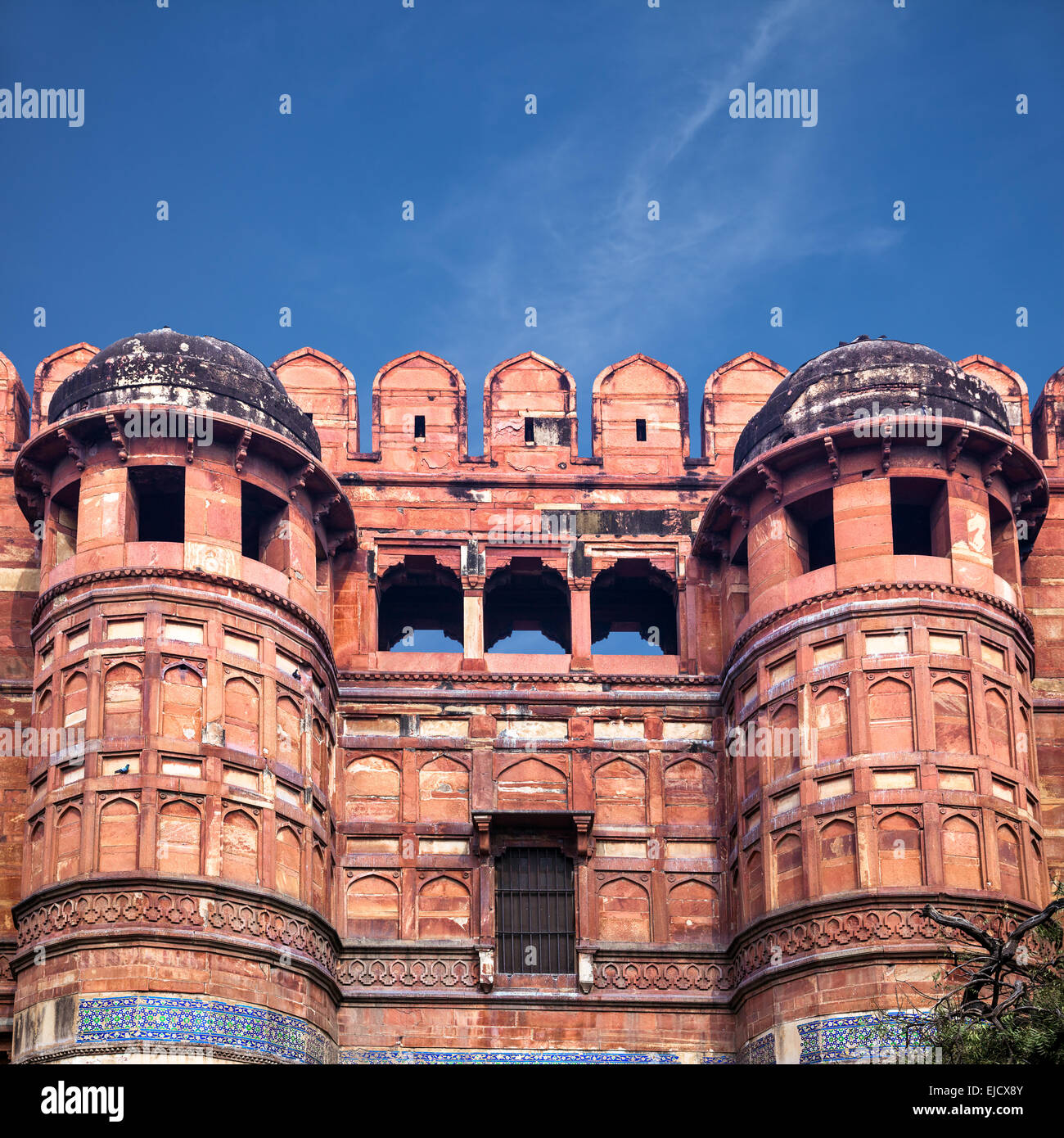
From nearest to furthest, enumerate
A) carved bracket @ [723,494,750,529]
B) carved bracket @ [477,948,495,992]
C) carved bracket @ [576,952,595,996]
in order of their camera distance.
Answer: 1. carved bracket @ [477,948,495,992]
2. carved bracket @ [576,952,595,996]
3. carved bracket @ [723,494,750,529]

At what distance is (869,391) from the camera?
115ft

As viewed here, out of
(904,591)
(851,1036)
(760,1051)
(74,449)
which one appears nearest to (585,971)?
(760,1051)

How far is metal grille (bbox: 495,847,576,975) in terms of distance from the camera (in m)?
34.6

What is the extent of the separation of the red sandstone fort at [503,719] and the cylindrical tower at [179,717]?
0.17 ft

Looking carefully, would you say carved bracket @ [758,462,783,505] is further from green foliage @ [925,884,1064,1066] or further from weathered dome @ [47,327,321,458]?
green foliage @ [925,884,1064,1066]

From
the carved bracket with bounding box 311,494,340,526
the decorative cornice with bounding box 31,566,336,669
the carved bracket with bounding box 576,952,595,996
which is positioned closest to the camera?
the decorative cornice with bounding box 31,566,336,669

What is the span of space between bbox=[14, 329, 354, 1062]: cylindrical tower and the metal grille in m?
2.61

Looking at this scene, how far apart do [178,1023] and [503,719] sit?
786 cm

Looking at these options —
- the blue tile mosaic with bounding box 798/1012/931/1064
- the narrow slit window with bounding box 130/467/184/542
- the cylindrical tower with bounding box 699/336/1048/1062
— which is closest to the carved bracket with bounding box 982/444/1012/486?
the cylindrical tower with bounding box 699/336/1048/1062

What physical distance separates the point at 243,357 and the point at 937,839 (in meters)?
12.1
